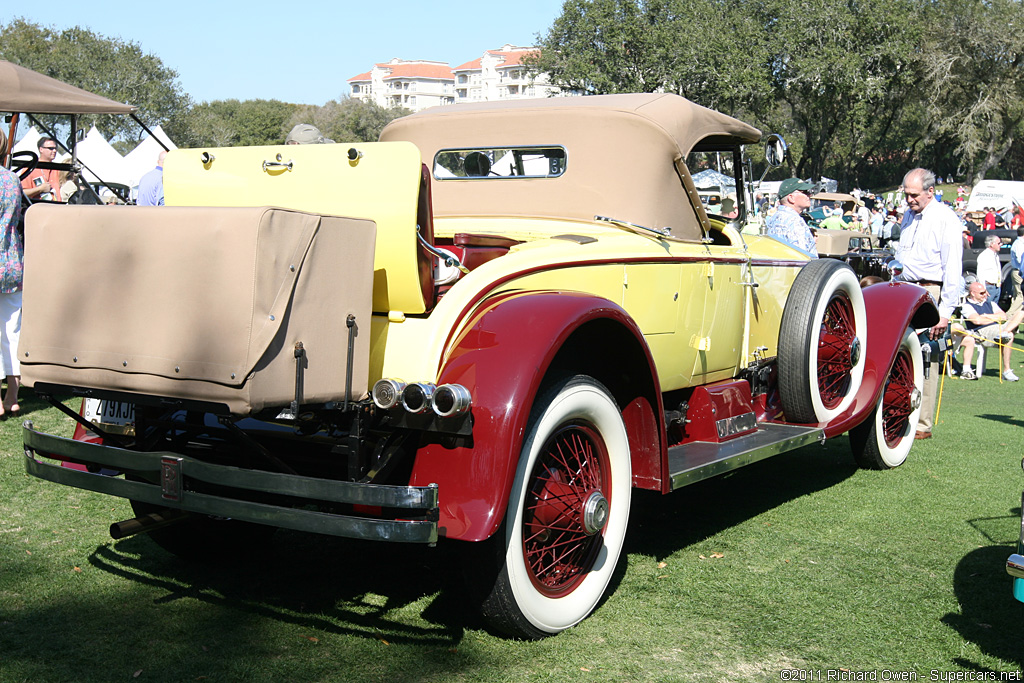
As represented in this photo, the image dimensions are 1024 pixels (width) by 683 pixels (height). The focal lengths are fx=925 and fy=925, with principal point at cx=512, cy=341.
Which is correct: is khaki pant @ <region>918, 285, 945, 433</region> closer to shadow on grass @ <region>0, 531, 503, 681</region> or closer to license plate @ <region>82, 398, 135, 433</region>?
shadow on grass @ <region>0, 531, 503, 681</region>

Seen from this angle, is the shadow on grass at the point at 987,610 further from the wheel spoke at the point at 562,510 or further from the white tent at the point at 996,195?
the white tent at the point at 996,195

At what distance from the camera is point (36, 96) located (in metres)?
8.49

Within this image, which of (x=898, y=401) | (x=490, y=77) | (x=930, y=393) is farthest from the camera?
(x=490, y=77)

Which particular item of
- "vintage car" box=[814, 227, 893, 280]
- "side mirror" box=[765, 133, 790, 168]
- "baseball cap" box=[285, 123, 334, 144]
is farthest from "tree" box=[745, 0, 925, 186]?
"baseball cap" box=[285, 123, 334, 144]

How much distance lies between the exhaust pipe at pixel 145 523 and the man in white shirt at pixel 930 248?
517 cm

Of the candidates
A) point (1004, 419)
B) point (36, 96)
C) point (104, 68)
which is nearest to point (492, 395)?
point (1004, 419)

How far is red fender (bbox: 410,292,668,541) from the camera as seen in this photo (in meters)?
2.89

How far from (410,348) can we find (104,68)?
5401 centimetres

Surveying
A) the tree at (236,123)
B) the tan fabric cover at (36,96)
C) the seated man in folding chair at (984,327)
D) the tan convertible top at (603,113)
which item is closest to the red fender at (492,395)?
the tan convertible top at (603,113)

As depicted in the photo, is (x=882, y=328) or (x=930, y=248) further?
(x=930, y=248)

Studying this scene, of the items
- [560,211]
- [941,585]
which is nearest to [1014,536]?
[941,585]

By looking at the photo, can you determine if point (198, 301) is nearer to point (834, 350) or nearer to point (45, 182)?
point (834, 350)

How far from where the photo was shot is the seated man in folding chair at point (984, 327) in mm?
11047

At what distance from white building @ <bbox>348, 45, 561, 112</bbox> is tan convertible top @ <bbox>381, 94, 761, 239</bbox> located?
166m
